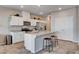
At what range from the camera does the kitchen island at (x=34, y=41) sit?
238 cm

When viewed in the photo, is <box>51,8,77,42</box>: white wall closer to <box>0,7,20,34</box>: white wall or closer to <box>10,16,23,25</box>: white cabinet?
<box>10,16,23,25</box>: white cabinet

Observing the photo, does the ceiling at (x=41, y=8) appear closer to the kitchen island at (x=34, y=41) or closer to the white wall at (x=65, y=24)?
the white wall at (x=65, y=24)

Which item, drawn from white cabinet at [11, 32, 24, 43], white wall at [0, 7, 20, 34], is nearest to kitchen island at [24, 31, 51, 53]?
white cabinet at [11, 32, 24, 43]

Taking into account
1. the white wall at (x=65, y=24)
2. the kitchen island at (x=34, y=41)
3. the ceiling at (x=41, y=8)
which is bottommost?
the kitchen island at (x=34, y=41)

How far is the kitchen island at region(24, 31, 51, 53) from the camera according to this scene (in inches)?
93.8

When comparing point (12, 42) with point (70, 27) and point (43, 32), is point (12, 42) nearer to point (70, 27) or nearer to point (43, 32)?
point (43, 32)

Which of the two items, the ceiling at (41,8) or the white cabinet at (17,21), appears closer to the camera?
the ceiling at (41,8)

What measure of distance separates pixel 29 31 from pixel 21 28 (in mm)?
251

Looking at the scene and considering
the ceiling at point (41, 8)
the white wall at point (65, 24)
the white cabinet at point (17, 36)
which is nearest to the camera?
the ceiling at point (41, 8)

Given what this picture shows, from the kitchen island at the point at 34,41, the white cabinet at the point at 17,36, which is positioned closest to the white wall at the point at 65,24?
the kitchen island at the point at 34,41

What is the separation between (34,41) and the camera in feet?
8.15

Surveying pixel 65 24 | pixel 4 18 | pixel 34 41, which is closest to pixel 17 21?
pixel 4 18

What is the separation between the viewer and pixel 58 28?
248 centimetres
